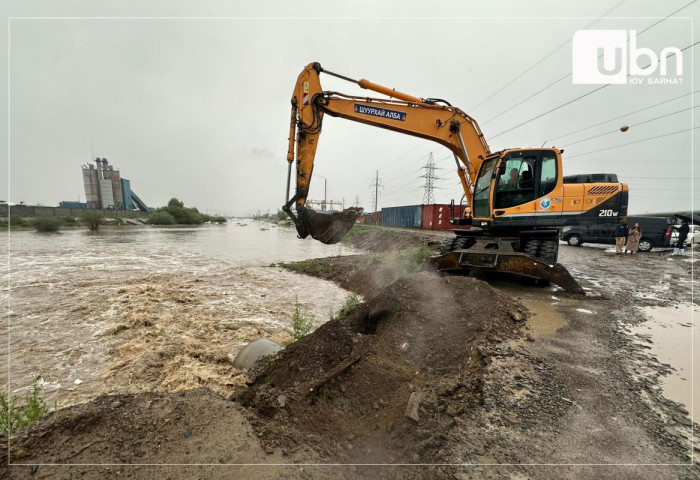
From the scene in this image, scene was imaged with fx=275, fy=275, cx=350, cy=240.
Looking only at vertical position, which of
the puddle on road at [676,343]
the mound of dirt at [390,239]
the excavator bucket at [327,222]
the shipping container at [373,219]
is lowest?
the puddle on road at [676,343]

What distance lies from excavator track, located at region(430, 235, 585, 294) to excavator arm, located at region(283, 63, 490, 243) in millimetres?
1821

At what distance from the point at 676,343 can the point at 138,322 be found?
9.80 m

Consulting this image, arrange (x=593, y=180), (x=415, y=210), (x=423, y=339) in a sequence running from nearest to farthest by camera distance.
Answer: (x=423, y=339)
(x=593, y=180)
(x=415, y=210)

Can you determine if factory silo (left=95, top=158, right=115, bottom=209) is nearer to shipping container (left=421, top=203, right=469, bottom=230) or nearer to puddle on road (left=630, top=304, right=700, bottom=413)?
shipping container (left=421, top=203, right=469, bottom=230)

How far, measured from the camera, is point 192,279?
429 inches

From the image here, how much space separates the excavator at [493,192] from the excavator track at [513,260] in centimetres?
2

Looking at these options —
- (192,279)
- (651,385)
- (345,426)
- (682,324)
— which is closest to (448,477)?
(345,426)

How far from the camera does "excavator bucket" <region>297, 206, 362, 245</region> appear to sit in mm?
5887

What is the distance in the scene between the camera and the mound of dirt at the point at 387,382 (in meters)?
2.22

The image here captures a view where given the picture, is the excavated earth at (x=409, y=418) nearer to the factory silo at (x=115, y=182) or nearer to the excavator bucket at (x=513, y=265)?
the excavator bucket at (x=513, y=265)

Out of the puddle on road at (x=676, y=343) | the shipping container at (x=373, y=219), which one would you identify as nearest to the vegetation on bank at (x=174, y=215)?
the shipping container at (x=373, y=219)

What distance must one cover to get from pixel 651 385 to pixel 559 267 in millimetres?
3698

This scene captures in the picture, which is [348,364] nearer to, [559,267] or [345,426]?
[345,426]

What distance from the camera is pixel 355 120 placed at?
702 centimetres
